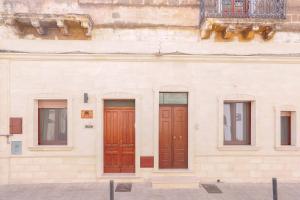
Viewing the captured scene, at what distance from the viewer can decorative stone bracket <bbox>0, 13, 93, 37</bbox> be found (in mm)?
6910

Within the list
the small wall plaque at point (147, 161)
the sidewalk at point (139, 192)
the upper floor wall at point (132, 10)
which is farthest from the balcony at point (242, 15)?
the sidewalk at point (139, 192)

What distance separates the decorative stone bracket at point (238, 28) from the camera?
7.19 meters

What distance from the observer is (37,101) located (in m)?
7.61

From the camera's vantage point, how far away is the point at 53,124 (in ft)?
25.6

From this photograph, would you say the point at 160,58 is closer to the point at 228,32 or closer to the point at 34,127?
the point at 228,32

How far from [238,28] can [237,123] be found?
3111mm

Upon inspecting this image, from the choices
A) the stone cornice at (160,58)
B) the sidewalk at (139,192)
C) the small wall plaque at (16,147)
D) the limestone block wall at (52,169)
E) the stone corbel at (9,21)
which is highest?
the stone corbel at (9,21)

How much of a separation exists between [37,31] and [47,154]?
386 centimetres

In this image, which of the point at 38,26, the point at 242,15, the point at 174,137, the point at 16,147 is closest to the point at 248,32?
the point at 242,15

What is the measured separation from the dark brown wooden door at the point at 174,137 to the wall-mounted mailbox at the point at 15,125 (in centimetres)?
444

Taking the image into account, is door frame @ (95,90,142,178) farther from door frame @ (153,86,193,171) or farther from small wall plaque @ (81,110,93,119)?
door frame @ (153,86,193,171)

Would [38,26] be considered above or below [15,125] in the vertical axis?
above

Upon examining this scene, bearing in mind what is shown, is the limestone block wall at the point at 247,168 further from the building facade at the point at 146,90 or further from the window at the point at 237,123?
the window at the point at 237,123

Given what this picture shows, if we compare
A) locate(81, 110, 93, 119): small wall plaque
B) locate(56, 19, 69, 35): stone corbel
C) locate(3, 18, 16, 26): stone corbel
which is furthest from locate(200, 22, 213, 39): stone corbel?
locate(3, 18, 16, 26): stone corbel
